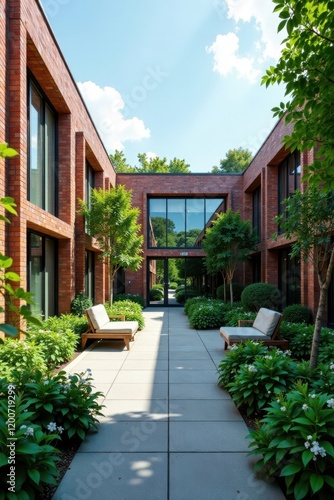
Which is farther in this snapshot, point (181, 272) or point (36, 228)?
point (181, 272)

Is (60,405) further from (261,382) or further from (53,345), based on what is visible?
(53,345)

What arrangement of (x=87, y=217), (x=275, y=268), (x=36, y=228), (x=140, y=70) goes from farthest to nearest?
(x=275, y=268)
(x=87, y=217)
(x=140, y=70)
(x=36, y=228)

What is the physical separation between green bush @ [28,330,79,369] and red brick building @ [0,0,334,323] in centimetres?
99

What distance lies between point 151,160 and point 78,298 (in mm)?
27812

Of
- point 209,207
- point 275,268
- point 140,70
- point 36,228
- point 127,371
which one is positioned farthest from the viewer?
point 209,207

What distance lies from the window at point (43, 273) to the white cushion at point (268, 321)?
15.7ft

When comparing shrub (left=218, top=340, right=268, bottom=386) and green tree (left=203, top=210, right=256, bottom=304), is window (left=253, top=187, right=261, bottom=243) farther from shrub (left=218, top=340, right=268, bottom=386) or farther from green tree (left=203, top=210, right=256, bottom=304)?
shrub (left=218, top=340, right=268, bottom=386)

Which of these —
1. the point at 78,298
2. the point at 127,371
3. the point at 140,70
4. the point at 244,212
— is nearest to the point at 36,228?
the point at 78,298

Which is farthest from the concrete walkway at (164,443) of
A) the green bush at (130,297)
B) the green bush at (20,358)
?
the green bush at (130,297)

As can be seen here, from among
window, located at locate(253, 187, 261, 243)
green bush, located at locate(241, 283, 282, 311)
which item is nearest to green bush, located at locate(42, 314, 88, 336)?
green bush, located at locate(241, 283, 282, 311)

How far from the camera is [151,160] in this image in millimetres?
35062

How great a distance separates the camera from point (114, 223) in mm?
10766

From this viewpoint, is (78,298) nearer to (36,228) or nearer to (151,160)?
(36,228)

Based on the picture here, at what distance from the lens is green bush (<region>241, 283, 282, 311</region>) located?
429 inches
